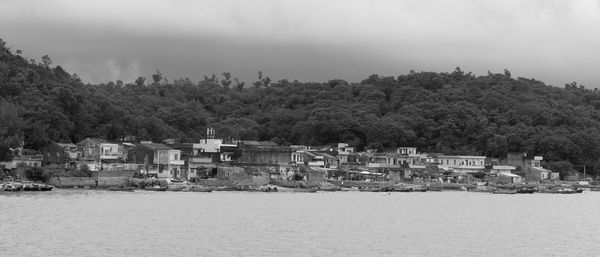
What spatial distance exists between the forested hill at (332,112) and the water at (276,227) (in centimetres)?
2327

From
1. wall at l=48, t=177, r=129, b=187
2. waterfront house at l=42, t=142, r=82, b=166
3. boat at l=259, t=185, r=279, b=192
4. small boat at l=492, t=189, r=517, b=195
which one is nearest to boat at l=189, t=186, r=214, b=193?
boat at l=259, t=185, r=279, b=192

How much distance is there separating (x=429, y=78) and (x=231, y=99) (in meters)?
28.7

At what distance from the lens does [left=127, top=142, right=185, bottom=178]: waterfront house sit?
79500mm

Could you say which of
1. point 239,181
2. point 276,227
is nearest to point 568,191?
Result: point 239,181

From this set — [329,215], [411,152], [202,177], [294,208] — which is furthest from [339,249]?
[411,152]

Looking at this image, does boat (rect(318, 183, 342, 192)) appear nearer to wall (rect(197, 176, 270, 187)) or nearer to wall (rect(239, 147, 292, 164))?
wall (rect(197, 176, 270, 187))

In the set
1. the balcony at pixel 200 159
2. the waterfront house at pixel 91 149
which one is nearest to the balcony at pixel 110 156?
the waterfront house at pixel 91 149

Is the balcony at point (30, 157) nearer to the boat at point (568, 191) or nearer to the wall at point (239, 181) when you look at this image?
the wall at point (239, 181)

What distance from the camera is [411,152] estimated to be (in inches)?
4090

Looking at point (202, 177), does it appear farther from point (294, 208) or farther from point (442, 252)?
point (442, 252)

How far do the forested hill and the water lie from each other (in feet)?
76.3

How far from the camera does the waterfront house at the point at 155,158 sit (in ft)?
261

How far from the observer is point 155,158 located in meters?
79.4

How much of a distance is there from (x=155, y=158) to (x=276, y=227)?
3841 cm
